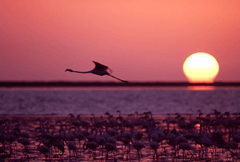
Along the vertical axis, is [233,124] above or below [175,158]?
above

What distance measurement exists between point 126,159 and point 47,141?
6.10 feet

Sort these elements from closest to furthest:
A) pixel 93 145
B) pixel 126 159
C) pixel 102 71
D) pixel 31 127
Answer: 1. pixel 93 145
2. pixel 126 159
3. pixel 102 71
4. pixel 31 127

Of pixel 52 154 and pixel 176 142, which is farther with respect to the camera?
pixel 52 154

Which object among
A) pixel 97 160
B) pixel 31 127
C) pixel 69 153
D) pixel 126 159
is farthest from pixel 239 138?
pixel 31 127

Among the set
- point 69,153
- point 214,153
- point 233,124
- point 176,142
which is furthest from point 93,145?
point 233,124

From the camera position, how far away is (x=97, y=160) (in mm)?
8586

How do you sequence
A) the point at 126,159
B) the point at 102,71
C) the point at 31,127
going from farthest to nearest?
the point at 31,127 → the point at 102,71 → the point at 126,159

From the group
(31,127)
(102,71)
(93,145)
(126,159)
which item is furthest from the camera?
(31,127)

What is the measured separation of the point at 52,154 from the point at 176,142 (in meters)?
3.00

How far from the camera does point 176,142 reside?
27.3ft

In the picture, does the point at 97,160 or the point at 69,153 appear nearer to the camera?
the point at 97,160

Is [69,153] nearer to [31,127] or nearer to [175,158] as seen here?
[175,158]

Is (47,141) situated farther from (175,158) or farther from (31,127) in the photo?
(31,127)

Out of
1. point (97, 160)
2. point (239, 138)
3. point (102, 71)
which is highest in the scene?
point (102, 71)
